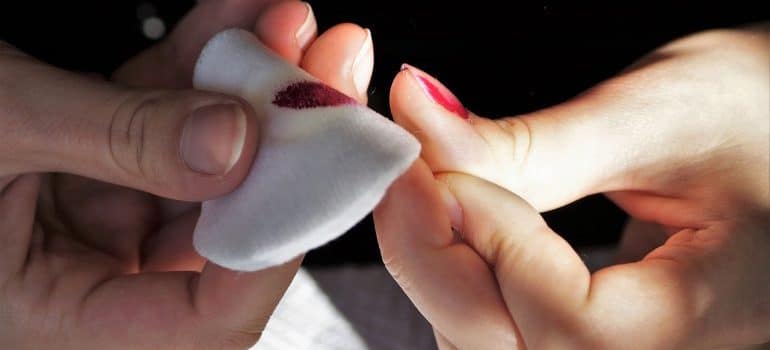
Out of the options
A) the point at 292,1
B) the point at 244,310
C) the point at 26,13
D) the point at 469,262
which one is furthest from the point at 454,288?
the point at 26,13

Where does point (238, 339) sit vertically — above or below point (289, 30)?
below

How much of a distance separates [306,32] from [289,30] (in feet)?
0.05

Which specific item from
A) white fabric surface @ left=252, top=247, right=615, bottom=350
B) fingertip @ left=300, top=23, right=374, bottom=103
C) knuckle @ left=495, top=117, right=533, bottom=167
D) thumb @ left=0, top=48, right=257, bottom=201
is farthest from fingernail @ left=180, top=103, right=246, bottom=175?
white fabric surface @ left=252, top=247, right=615, bottom=350

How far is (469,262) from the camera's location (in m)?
0.59

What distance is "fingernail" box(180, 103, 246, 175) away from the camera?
47 centimetres

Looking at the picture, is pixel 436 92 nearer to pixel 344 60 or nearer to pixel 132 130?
pixel 344 60

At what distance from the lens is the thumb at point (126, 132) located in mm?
486

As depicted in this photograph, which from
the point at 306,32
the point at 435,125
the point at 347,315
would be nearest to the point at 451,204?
the point at 435,125

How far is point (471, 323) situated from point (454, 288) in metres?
0.03

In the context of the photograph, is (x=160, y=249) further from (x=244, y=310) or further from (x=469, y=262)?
(x=469, y=262)

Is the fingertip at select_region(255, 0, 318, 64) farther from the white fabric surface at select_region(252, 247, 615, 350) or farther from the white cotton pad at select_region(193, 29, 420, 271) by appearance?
the white fabric surface at select_region(252, 247, 615, 350)

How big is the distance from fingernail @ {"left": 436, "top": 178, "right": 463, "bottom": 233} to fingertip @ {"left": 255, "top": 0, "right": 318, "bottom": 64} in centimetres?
16

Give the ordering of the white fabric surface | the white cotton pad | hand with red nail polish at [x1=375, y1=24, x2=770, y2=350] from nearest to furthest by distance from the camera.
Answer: the white cotton pad < hand with red nail polish at [x1=375, y1=24, x2=770, y2=350] < the white fabric surface

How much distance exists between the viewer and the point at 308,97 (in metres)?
0.52
